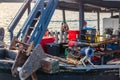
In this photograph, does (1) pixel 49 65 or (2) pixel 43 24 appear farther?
(2) pixel 43 24

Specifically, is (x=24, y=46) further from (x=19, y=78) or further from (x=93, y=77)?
(x=93, y=77)

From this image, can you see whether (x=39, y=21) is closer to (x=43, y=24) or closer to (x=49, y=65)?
(x=43, y=24)

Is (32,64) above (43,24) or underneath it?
underneath

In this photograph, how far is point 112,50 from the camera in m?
11.3

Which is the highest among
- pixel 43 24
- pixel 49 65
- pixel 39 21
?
pixel 39 21

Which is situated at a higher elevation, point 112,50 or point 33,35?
point 33,35

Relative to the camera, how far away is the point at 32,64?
862cm

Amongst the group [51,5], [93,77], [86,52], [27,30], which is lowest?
[93,77]

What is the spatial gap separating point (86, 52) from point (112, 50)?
1.92m

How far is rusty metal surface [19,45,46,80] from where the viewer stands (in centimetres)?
846

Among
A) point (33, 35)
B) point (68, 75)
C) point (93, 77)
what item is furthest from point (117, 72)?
point (33, 35)

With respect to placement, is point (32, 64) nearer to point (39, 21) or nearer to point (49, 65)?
point (49, 65)

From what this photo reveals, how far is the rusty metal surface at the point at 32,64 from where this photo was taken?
27.8 ft

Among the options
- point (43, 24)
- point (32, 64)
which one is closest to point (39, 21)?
point (43, 24)
